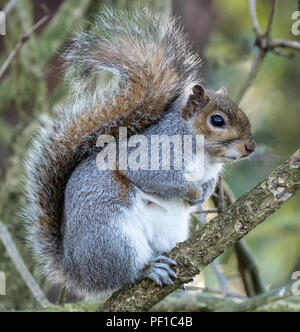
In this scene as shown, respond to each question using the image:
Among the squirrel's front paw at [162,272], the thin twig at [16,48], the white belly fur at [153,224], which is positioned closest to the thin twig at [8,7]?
the thin twig at [16,48]

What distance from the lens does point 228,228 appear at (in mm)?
1843

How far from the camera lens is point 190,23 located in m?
5.28

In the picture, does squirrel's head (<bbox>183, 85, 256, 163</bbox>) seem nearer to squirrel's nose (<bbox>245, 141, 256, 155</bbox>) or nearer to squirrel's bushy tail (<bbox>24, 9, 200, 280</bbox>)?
squirrel's nose (<bbox>245, 141, 256, 155</bbox>)

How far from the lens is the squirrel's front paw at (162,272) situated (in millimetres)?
1985

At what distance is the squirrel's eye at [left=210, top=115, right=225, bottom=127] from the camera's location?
2.36m

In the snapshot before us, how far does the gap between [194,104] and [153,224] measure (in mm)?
566

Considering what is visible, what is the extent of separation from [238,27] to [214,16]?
1006 mm

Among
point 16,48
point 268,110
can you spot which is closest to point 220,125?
point 16,48

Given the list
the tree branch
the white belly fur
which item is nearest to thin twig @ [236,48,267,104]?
the white belly fur

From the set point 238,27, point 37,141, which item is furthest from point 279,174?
point 238,27

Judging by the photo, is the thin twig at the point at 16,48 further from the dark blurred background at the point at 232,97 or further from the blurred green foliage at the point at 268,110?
the blurred green foliage at the point at 268,110

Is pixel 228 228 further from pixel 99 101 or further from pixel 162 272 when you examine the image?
pixel 99 101

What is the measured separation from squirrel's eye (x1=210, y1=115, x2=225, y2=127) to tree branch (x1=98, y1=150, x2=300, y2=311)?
0.59 metres

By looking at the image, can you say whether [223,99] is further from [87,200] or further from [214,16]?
[214,16]
